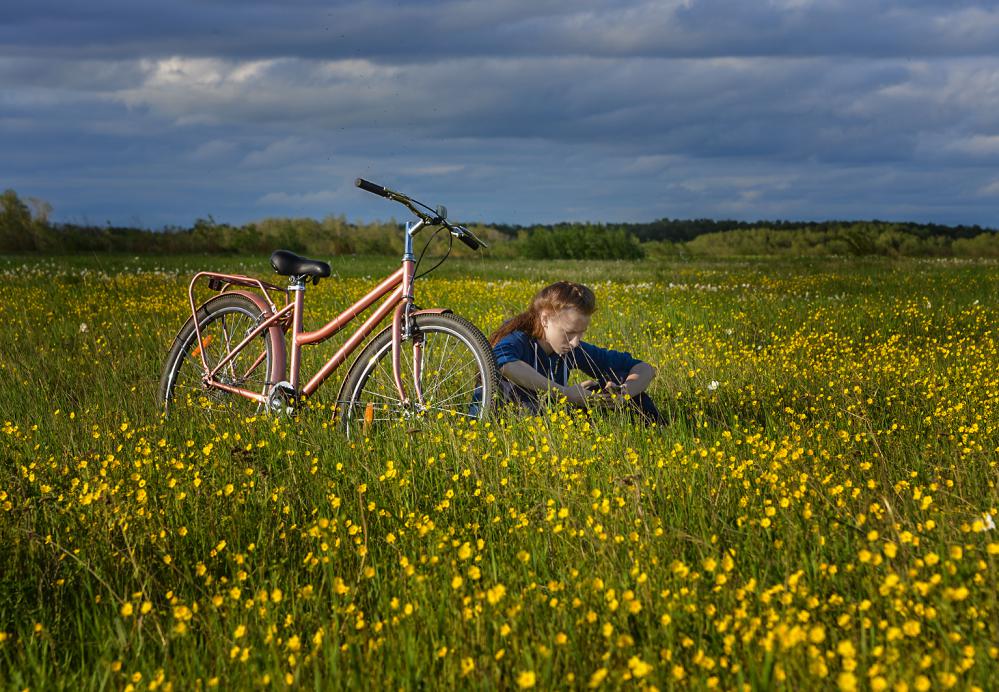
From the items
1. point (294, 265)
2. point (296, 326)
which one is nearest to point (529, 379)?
point (296, 326)

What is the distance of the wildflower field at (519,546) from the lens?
8.62ft

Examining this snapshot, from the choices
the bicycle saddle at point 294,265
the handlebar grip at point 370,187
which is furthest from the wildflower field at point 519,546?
the handlebar grip at point 370,187

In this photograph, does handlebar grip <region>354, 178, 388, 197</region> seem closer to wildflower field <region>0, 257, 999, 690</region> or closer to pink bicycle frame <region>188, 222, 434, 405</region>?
pink bicycle frame <region>188, 222, 434, 405</region>

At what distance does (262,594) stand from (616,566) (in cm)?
131

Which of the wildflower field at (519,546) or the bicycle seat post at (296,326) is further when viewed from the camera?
the bicycle seat post at (296,326)

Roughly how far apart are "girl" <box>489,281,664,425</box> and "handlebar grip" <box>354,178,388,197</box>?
1292 millimetres

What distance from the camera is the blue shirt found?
237 inches

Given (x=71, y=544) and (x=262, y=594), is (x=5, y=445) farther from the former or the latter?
(x=262, y=594)

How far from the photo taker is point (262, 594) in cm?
299

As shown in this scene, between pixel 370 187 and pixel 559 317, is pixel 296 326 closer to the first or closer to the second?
pixel 370 187

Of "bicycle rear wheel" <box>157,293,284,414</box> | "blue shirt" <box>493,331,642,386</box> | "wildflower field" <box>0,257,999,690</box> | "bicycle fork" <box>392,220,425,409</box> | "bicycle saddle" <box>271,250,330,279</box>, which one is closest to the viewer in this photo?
"wildflower field" <box>0,257,999,690</box>

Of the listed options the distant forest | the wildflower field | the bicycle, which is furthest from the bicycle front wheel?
the distant forest

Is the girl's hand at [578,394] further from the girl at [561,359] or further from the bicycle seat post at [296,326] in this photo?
the bicycle seat post at [296,326]

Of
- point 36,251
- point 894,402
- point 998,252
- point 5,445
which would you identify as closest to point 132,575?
point 5,445
